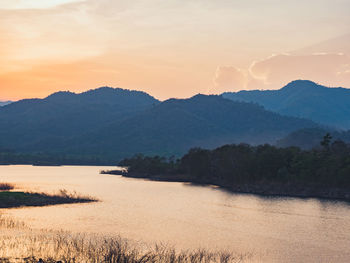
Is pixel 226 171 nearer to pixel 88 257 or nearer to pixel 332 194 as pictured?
pixel 332 194

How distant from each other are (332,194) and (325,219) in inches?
1605

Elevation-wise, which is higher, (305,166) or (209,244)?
(305,166)

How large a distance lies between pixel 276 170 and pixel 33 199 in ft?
277

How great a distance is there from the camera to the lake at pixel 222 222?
63.3 meters

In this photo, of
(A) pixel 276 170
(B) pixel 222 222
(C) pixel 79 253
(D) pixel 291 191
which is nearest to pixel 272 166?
(A) pixel 276 170

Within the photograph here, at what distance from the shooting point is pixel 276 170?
15412 cm

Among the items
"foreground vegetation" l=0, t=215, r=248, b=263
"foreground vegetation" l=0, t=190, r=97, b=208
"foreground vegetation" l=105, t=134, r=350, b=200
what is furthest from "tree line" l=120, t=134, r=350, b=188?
"foreground vegetation" l=0, t=215, r=248, b=263

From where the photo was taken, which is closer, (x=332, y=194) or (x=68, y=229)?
(x=68, y=229)

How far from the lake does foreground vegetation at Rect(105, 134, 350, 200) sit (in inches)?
601

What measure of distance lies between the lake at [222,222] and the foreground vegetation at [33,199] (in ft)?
13.4

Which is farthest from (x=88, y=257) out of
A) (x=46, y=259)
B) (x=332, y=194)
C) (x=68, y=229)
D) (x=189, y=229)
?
(x=332, y=194)

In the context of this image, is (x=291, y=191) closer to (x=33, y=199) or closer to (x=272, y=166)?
(x=272, y=166)

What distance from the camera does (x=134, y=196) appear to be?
125 metres

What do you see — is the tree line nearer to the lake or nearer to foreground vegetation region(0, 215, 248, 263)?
the lake
